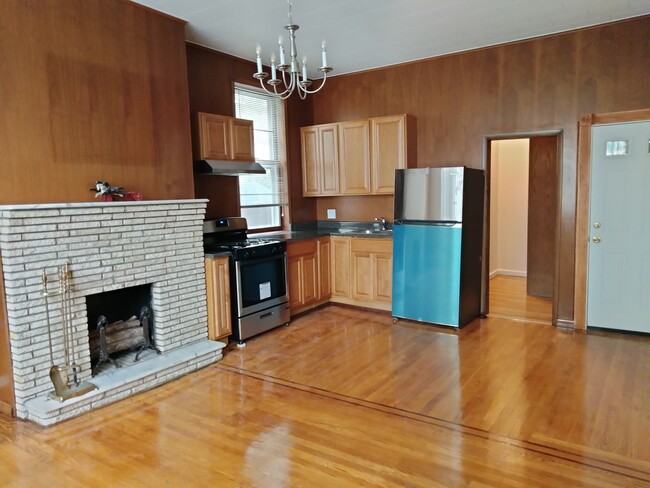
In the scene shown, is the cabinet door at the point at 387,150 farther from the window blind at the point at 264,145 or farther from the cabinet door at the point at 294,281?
the cabinet door at the point at 294,281

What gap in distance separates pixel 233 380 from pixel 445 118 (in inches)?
139

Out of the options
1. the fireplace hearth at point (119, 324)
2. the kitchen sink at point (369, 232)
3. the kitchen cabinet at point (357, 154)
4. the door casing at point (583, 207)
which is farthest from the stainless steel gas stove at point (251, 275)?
the door casing at point (583, 207)

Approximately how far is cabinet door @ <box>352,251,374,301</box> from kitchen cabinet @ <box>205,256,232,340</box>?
1.71m

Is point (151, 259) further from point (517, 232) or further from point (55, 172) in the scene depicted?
point (517, 232)

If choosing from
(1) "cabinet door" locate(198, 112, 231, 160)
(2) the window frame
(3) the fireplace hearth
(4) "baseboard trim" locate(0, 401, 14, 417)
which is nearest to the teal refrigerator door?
(2) the window frame

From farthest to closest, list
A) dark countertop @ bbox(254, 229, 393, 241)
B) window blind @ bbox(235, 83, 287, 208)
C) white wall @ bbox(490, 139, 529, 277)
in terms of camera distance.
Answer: white wall @ bbox(490, 139, 529, 277) → window blind @ bbox(235, 83, 287, 208) → dark countertop @ bbox(254, 229, 393, 241)

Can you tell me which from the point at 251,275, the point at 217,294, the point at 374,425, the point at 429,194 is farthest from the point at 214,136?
the point at 374,425

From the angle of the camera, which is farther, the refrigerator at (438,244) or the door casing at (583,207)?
the refrigerator at (438,244)

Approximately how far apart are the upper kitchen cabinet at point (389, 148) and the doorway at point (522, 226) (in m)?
0.85

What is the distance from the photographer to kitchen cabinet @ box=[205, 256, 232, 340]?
160 inches

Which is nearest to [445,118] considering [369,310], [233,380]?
[369,310]

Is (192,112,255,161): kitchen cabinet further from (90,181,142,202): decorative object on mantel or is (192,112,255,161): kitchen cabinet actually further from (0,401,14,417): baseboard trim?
(0,401,14,417): baseboard trim

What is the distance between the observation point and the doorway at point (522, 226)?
5117 millimetres

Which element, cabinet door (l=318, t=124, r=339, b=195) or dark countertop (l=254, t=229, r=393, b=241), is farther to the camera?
cabinet door (l=318, t=124, r=339, b=195)
